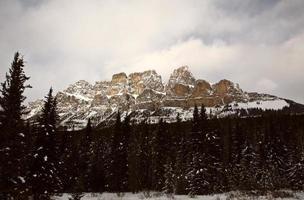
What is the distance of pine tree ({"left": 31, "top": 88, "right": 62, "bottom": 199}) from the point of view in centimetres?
3597

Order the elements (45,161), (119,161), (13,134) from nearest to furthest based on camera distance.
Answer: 1. (13,134)
2. (45,161)
3. (119,161)

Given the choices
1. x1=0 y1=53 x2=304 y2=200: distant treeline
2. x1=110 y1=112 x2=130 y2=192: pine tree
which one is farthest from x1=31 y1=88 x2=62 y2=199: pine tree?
x1=110 y1=112 x2=130 y2=192: pine tree

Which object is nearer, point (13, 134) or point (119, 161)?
point (13, 134)

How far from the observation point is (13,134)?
86.3 ft

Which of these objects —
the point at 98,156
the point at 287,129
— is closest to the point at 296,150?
the point at 287,129

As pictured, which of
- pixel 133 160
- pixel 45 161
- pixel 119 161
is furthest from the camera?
pixel 133 160

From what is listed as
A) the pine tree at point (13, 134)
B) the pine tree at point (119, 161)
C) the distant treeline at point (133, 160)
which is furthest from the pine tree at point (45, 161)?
the pine tree at point (119, 161)

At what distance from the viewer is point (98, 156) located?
241 feet

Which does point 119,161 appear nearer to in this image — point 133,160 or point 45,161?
point 133,160

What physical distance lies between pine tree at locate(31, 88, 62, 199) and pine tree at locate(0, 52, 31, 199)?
346 inches

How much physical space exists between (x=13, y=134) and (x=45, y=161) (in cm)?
1104

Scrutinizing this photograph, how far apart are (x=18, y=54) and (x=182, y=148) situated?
4645 centimetres

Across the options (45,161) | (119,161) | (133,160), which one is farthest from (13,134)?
(133,160)

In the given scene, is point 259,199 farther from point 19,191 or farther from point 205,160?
point 205,160
